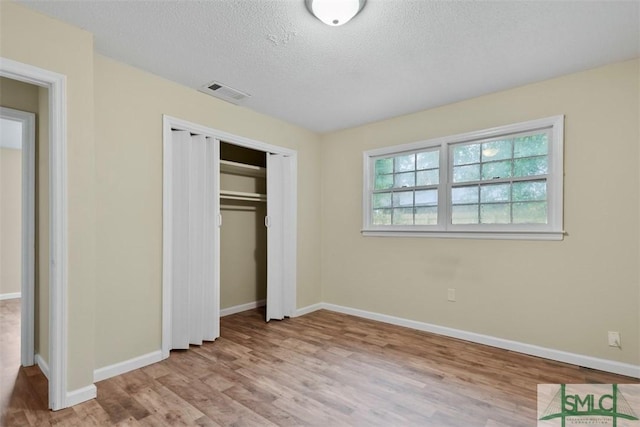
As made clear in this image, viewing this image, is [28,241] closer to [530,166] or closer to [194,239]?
[194,239]

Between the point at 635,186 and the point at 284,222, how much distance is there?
330 centimetres

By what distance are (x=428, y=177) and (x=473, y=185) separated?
1.65 ft

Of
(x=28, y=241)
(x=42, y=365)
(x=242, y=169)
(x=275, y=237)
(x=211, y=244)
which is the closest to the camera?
(x=42, y=365)

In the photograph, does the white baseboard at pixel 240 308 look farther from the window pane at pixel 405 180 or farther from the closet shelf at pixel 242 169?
the window pane at pixel 405 180

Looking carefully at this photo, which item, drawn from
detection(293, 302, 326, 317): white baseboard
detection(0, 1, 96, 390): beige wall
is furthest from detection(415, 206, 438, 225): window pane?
detection(0, 1, 96, 390): beige wall

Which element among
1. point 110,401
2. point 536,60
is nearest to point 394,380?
point 110,401

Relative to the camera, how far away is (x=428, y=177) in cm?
356

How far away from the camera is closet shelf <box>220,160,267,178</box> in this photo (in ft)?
12.5

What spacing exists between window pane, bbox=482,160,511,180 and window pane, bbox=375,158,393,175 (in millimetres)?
1078

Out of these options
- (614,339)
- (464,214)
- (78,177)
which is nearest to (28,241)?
(78,177)

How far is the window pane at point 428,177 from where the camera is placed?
11.5 feet

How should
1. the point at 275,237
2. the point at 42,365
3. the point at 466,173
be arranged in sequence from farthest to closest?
the point at 275,237 → the point at 466,173 → the point at 42,365

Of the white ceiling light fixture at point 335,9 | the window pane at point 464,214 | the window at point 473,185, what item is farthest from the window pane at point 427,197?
the white ceiling light fixture at point 335,9

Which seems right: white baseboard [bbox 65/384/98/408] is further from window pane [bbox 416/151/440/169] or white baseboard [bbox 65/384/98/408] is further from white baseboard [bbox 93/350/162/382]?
window pane [bbox 416/151/440/169]
